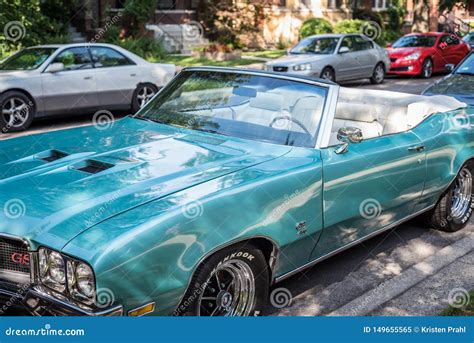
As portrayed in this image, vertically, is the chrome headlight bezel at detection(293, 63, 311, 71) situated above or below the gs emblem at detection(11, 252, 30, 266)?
above

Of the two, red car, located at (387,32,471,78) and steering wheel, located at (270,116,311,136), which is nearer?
steering wheel, located at (270,116,311,136)

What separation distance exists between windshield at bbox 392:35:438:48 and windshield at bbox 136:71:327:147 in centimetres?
1788

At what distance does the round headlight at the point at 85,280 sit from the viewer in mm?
3119

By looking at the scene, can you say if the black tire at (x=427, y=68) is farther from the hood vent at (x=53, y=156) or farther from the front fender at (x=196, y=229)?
the hood vent at (x=53, y=156)
